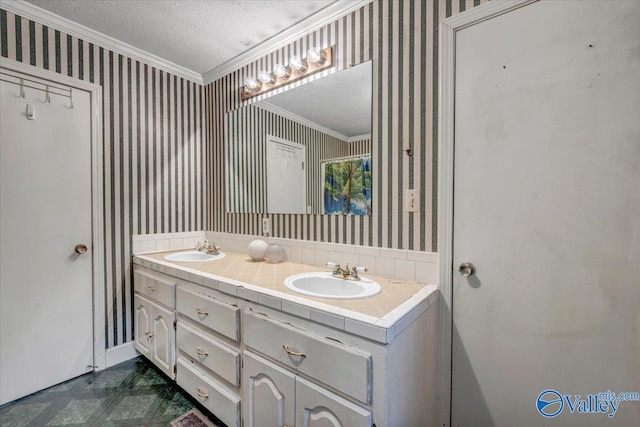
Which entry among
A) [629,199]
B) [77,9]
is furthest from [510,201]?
[77,9]

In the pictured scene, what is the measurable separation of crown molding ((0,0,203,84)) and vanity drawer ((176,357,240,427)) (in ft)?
7.22

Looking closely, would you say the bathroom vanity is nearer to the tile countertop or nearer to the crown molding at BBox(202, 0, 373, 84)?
the tile countertop

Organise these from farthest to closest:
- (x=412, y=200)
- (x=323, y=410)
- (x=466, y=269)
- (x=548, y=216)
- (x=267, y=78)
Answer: (x=267, y=78) → (x=412, y=200) → (x=466, y=269) → (x=548, y=216) → (x=323, y=410)

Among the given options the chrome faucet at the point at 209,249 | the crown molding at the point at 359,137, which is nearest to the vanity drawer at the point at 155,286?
the chrome faucet at the point at 209,249

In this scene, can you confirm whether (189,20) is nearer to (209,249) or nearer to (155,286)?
(209,249)

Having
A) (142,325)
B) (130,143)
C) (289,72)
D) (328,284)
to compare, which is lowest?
(142,325)

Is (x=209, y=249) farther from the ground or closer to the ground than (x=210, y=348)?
farther from the ground

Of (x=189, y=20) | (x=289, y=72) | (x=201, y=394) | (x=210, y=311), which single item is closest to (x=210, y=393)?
(x=201, y=394)

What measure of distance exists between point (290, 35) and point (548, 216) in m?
1.81

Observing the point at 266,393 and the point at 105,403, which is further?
the point at 105,403

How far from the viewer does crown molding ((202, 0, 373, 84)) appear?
1.63 m

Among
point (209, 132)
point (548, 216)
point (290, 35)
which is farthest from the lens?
point (209, 132)

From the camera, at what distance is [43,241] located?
180 cm

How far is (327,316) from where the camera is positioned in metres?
1.00
